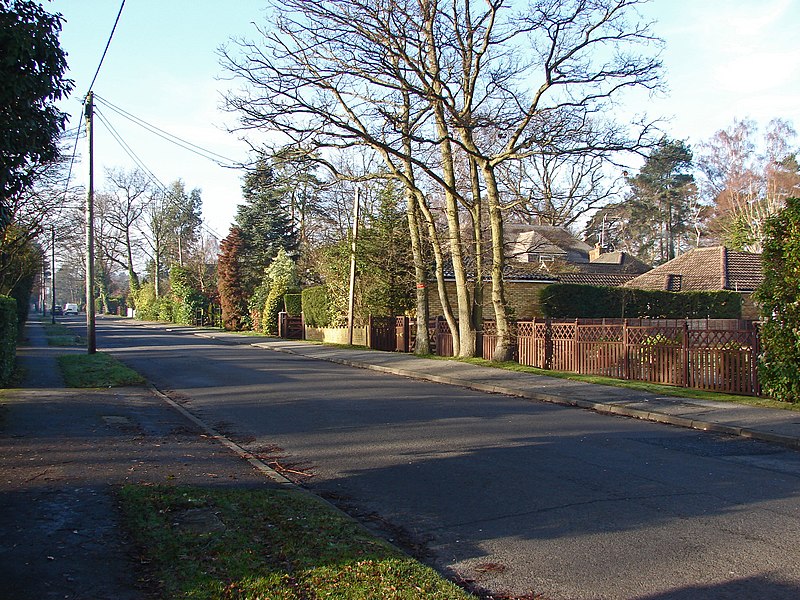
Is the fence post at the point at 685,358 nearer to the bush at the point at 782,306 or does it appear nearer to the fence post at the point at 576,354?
the bush at the point at 782,306

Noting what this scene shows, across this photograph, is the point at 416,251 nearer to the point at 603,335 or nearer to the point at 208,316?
the point at 603,335

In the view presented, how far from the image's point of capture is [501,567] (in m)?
5.59

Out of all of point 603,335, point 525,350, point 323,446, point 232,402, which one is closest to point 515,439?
point 323,446

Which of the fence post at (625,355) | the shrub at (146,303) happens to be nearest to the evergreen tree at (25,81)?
the fence post at (625,355)

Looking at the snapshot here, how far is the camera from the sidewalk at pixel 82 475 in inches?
201

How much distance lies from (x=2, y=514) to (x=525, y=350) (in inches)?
739

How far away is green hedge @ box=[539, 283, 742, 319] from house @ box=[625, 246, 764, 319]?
1303 mm

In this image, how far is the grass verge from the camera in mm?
17969

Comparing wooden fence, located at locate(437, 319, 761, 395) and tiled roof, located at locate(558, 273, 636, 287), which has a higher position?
tiled roof, located at locate(558, 273, 636, 287)

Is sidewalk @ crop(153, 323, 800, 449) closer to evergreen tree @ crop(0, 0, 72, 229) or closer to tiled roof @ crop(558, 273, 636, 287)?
evergreen tree @ crop(0, 0, 72, 229)

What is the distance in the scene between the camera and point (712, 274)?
3825 centimetres

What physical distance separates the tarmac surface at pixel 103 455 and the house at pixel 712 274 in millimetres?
21447

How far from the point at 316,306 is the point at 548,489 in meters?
35.0

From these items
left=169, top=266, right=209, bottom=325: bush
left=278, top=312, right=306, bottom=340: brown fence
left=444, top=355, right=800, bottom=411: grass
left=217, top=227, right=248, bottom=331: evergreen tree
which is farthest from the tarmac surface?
left=169, top=266, right=209, bottom=325: bush
